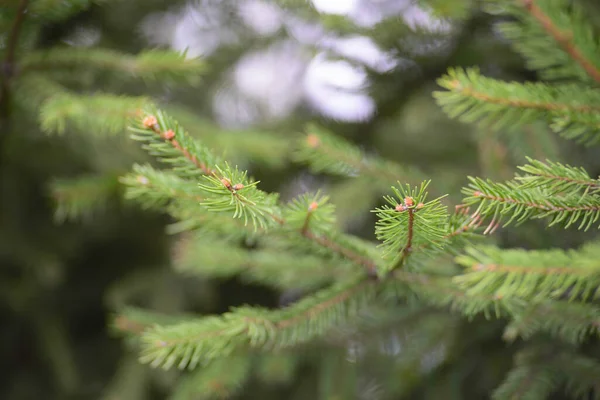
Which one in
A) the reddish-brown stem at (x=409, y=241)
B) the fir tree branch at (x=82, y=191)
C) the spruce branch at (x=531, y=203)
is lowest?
the fir tree branch at (x=82, y=191)

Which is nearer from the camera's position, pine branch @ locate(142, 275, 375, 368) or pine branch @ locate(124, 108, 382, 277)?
pine branch @ locate(124, 108, 382, 277)

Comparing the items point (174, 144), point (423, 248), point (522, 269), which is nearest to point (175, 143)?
point (174, 144)

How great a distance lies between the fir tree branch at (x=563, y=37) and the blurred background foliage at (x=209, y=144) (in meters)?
0.19

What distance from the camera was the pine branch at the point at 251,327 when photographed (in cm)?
60

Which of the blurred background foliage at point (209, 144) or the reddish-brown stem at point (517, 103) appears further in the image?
the blurred background foliage at point (209, 144)

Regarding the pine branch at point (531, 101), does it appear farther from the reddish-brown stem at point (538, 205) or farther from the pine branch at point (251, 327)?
the pine branch at point (251, 327)

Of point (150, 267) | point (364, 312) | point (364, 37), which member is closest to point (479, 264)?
point (364, 312)

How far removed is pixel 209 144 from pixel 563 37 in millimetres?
730

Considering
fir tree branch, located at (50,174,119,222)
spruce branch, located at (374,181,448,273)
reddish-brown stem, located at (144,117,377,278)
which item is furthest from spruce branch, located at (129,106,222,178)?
fir tree branch, located at (50,174,119,222)

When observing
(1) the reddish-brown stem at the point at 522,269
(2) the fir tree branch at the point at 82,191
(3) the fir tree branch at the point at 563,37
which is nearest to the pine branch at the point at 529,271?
(1) the reddish-brown stem at the point at 522,269

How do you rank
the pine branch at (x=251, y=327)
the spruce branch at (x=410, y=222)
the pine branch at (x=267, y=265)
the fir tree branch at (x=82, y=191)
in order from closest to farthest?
1. the spruce branch at (x=410, y=222)
2. the pine branch at (x=251, y=327)
3. the pine branch at (x=267, y=265)
4. the fir tree branch at (x=82, y=191)

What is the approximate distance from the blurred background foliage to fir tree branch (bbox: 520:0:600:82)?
0.63 ft

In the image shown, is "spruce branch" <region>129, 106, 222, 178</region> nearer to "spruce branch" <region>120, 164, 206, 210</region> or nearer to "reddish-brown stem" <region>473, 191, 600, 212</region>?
"spruce branch" <region>120, 164, 206, 210</region>

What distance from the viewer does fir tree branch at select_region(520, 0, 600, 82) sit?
0.67m
